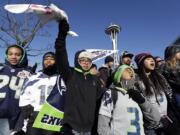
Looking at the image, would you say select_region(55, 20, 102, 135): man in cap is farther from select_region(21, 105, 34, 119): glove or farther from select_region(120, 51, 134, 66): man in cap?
select_region(120, 51, 134, 66): man in cap

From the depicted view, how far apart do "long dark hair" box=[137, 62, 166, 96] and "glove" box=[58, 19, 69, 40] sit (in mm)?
1564

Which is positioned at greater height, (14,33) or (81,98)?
(14,33)

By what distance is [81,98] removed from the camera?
5.14 metres

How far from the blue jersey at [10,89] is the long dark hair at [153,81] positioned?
5.90ft

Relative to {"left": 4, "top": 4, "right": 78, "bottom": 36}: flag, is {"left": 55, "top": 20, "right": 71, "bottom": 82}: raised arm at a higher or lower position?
lower

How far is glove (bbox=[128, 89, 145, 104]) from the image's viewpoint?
5309 millimetres

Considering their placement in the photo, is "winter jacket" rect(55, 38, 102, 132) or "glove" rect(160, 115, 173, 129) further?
"glove" rect(160, 115, 173, 129)

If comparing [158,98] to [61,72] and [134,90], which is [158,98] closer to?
[134,90]

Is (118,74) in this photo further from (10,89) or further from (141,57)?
(10,89)

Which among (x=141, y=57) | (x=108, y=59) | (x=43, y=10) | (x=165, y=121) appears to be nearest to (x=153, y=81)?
(x=141, y=57)

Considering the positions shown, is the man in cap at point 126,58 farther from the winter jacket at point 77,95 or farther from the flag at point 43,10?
the flag at point 43,10

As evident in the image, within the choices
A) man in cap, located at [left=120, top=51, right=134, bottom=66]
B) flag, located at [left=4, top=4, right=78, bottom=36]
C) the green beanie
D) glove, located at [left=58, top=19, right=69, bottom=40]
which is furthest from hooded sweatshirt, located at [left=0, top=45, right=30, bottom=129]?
man in cap, located at [left=120, top=51, right=134, bottom=66]

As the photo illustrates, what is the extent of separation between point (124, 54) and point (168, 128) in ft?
9.30

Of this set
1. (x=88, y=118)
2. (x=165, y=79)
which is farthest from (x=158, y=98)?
(x=88, y=118)
